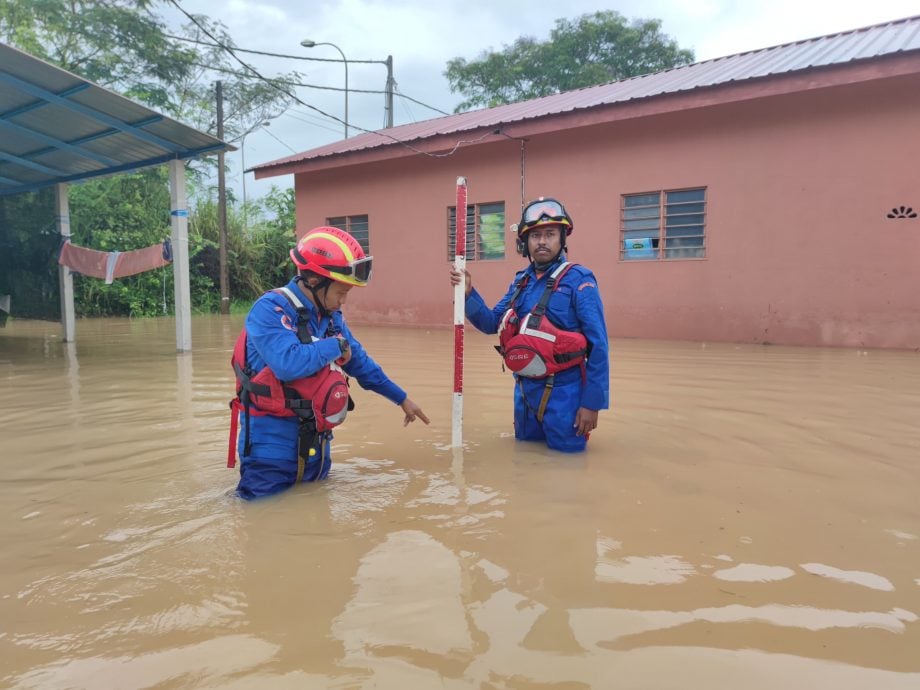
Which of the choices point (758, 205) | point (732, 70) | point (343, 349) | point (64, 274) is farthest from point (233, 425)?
point (732, 70)

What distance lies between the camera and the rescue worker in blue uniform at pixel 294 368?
3.04 meters

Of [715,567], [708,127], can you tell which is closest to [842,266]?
[708,127]

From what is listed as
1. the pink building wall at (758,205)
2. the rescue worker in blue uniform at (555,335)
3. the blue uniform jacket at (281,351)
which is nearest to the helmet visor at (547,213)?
the rescue worker in blue uniform at (555,335)

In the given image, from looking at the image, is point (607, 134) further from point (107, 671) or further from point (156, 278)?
point (156, 278)

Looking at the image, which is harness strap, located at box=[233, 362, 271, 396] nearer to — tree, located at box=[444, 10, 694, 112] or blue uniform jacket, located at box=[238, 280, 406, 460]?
blue uniform jacket, located at box=[238, 280, 406, 460]

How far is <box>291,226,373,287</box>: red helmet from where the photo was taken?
3.16 meters

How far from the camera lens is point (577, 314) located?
3.96m

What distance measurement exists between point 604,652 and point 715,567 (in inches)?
29.9

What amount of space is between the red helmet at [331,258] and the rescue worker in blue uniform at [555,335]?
0.89 m

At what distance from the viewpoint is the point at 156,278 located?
66.2 ft

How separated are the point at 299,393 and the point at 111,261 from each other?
8086 millimetres

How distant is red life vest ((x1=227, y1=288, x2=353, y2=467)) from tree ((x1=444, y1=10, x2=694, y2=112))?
88.1 feet

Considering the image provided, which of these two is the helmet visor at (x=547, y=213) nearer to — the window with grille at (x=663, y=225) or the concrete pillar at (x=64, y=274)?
the window with grille at (x=663, y=225)

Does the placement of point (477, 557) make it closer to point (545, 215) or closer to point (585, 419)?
point (585, 419)
